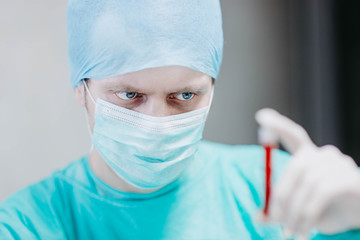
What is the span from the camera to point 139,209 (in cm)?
134

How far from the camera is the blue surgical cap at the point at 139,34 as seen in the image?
3.76 feet

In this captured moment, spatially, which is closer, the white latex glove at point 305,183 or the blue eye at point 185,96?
the white latex glove at point 305,183

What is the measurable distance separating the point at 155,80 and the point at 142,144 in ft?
0.61

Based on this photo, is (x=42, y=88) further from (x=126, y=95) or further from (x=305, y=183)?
(x=305, y=183)

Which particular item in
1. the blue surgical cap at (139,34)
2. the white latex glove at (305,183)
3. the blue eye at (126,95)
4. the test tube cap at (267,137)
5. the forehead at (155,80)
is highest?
the blue surgical cap at (139,34)

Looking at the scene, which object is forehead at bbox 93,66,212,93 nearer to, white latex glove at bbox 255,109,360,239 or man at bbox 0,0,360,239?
man at bbox 0,0,360,239

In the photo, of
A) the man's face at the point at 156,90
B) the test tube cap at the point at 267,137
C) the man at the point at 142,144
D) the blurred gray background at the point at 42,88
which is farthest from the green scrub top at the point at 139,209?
the test tube cap at the point at 267,137

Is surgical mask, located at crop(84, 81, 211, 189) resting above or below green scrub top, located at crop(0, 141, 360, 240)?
above

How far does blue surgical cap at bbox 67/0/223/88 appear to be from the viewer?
115 centimetres

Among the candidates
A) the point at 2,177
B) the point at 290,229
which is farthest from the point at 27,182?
the point at 290,229

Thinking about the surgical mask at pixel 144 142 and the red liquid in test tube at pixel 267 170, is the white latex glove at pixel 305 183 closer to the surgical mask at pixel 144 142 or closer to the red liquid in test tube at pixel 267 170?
the red liquid in test tube at pixel 267 170

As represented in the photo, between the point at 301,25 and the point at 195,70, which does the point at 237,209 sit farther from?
the point at 301,25

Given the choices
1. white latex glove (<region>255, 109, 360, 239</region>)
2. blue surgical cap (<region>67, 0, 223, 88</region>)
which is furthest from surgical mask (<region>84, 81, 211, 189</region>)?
white latex glove (<region>255, 109, 360, 239</region>)

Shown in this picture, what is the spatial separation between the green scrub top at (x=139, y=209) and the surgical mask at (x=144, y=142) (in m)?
0.10
